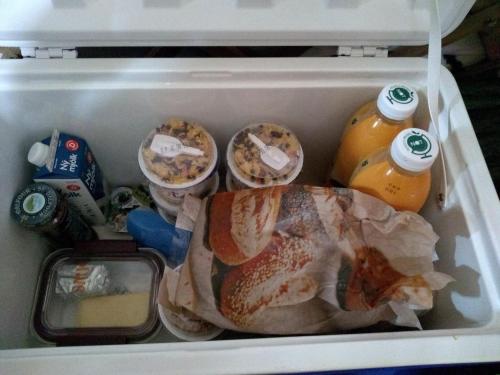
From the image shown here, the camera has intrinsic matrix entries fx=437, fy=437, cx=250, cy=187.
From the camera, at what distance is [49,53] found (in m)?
0.73

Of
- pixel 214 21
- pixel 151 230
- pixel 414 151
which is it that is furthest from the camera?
pixel 151 230

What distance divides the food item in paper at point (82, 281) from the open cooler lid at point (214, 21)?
394mm

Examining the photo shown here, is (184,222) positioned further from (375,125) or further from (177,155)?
(375,125)

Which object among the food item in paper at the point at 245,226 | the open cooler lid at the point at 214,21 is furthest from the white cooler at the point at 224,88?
the food item in paper at the point at 245,226

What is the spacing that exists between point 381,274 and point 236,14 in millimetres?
460

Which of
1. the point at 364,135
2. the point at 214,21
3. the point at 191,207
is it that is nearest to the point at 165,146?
the point at 191,207

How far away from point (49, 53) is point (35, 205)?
25cm

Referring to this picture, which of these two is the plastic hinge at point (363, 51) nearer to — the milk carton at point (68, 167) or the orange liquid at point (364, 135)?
the orange liquid at point (364, 135)

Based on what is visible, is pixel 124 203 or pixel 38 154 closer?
pixel 38 154

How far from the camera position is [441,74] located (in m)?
0.75

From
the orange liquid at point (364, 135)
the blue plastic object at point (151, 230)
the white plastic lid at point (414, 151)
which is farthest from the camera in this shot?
the blue plastic object at point (151, 230)

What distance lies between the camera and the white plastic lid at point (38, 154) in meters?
0.72

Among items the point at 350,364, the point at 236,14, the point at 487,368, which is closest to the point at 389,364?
the point at 350,364

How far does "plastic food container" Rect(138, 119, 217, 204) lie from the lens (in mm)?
710
